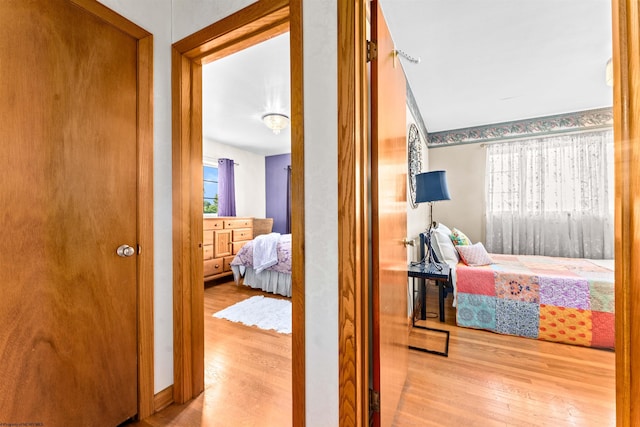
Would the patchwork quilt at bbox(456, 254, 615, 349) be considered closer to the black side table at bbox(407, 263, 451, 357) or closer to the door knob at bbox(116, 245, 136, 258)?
the black side table at bbox(407, 263, 451, 357)

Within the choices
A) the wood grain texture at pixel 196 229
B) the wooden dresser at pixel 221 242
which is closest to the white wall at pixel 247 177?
the wooden dresser at pixel 221 242

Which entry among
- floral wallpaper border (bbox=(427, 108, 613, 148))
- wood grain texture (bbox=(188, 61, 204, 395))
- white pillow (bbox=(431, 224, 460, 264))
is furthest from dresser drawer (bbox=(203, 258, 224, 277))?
floral wallpaper border (bbox=(427, 108, 613, 148))

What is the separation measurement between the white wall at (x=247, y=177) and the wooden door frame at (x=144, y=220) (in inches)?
139

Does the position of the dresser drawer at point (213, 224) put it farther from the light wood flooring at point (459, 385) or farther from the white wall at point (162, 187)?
the white wall at point (162, 187)

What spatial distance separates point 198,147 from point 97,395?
1318 millimetres

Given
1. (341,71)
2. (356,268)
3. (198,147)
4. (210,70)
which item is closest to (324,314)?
(356,268)

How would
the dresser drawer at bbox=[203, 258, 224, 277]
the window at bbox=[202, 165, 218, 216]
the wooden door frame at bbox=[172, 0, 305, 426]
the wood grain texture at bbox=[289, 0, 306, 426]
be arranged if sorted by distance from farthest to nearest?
1. the window at bbox=[202, 165, 218, 216]
2. the dresser drawer at bbox=[203, 258, 224, 277]
3. the wooden door frame at bbox=[172, 0, 305, 426]
4. the wood grain texture at bbox=[289, 0, 306, 426]

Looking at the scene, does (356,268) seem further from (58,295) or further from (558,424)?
(558,424)

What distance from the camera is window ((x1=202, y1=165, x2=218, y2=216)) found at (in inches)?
187

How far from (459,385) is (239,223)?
3802 mm

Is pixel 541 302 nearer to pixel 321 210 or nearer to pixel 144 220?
pixel 321 210

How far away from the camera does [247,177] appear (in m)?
5.64

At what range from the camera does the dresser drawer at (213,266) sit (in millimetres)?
3859

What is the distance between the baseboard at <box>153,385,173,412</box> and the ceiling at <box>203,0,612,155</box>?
2.45 metres
